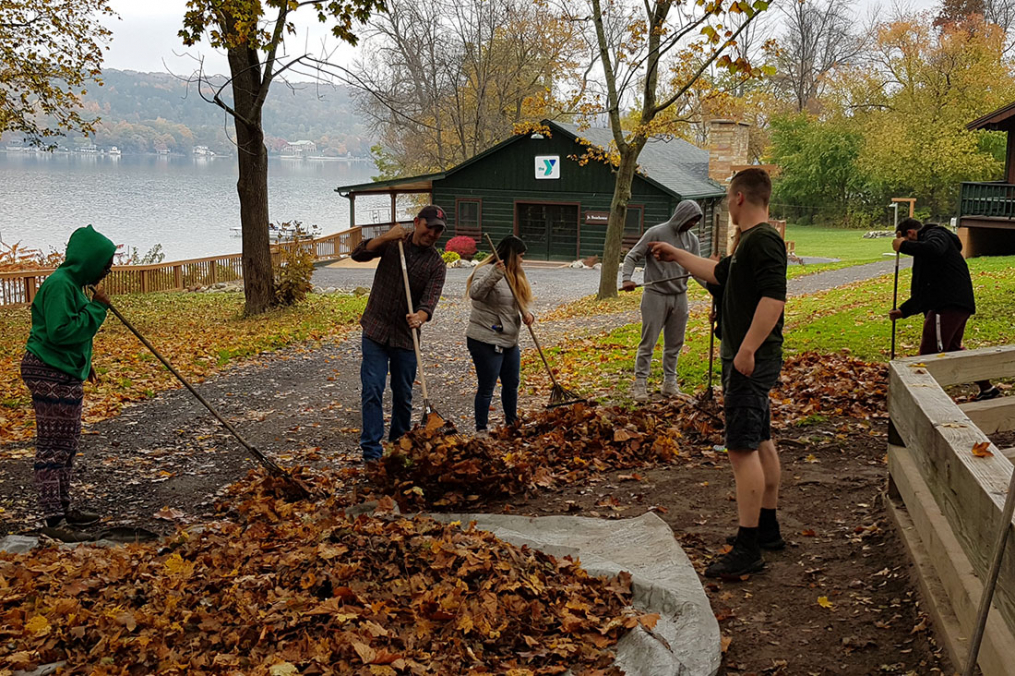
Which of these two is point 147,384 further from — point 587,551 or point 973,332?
point 973,332

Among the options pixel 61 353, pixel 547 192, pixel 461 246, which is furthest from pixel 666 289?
pixel 547 192

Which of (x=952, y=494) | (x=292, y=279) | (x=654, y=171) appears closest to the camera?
(x=952, y=494)

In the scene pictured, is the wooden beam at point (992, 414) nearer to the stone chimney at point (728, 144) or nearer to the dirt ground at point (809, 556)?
the dirt ground at point (809, 556)

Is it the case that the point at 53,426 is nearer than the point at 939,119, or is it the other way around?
the point at 53,426

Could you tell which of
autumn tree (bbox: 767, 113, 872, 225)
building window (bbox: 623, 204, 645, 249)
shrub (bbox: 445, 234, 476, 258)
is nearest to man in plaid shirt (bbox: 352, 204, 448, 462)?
building window (bbox: 623, 204, 645, 249)

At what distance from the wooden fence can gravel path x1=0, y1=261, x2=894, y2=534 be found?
9.74m

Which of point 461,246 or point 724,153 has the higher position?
point 724,153

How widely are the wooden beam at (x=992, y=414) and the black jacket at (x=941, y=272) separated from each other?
2.51 m

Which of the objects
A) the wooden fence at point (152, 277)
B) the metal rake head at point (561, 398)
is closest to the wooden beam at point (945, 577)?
the metal rake head at point (561, 398)

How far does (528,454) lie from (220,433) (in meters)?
3.52

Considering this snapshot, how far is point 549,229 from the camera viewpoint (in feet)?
122

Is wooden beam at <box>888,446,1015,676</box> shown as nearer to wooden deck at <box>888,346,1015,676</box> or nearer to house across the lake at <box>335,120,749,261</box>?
wooden deck at <box>888,346,1015,676</box>

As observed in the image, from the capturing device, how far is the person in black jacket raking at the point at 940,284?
7.49 meters

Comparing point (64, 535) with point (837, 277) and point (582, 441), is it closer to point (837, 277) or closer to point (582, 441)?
point (582, 441)
